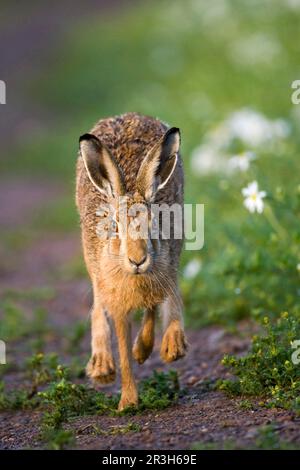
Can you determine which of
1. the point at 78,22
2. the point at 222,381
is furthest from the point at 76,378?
the point at 78,22

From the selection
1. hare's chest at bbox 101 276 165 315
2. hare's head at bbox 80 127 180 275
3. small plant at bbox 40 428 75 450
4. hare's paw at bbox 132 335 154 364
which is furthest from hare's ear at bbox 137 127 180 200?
small plant at bbox 40 428 75 450

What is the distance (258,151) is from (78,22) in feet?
79.7

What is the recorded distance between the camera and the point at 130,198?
5.59 m

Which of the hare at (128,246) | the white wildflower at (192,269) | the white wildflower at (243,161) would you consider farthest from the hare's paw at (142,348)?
the white wildflower at (192,269)

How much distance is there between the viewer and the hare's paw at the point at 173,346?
6.08m

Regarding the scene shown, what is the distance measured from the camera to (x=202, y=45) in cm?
1952

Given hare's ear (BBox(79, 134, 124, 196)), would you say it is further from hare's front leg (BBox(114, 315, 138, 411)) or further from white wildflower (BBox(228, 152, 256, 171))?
white wildflower (BBox(228, 152, 256, 171))

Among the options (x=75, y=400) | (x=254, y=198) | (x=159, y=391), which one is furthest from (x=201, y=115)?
(x=75, y=400)

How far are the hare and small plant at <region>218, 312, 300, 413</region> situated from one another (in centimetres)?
46

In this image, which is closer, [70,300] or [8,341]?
[8,341]

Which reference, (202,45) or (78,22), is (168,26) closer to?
(202,45)

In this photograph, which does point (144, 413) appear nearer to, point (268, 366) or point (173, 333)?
point (173, 333)

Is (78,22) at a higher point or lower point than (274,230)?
higher

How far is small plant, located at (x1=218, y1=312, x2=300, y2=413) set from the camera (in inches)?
221
